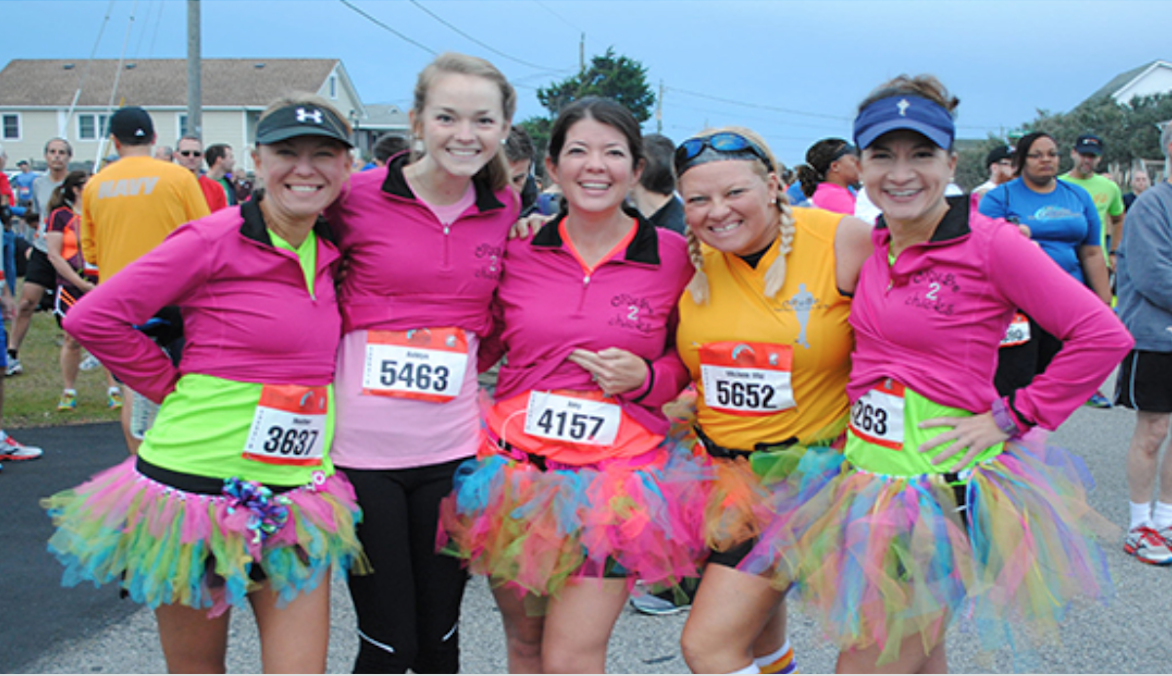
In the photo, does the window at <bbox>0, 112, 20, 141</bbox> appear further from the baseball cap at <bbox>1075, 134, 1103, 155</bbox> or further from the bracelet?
the bracelet

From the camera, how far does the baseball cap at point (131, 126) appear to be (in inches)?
222

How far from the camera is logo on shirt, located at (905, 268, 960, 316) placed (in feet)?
7.89

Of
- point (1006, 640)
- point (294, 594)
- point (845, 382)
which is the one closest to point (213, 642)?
point (294, 594)

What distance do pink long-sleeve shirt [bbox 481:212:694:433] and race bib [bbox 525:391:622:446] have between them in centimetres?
5

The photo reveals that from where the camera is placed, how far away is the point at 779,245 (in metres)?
2.75

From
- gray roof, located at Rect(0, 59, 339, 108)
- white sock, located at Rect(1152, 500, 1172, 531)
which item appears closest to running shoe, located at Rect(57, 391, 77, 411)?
white sock, located at Rect(1152, 500, 1172, 531)

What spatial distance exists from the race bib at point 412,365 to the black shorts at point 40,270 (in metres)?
7.41

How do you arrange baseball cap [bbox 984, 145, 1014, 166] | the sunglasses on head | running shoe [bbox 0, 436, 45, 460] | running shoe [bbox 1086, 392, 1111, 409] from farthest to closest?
baseball cap [bbox 984, 145, 1014, 166] < running shoe [bbox 1086, 392, 1111, 409] < running shoe [bbox 0, 436, 45, 460] < the sunglasses on head

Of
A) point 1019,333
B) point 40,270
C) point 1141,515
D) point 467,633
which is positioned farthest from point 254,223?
point 40,270

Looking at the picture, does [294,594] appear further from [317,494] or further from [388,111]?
[388,111]

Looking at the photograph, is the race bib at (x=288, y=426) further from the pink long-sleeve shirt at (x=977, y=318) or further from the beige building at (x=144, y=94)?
the beige building at (x=144, y=94)

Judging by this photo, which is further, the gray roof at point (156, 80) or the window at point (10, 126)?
the window at point (10, 126)

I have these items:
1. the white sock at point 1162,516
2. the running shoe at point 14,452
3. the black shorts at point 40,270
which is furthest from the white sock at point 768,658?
the black shorts at point 40,270

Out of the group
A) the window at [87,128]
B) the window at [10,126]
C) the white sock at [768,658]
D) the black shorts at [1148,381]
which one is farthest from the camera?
the window at [10,126]
